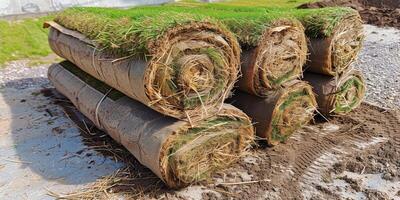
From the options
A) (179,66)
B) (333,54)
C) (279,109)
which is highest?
(179,66)

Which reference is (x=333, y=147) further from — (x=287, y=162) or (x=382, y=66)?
(x=382, y=66)

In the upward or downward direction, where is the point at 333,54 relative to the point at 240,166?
upward

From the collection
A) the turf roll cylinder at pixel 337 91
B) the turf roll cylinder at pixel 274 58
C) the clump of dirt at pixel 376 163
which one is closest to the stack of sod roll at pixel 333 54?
the turf roll cylinder at pixel 337 91

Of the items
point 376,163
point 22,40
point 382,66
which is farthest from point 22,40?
point 376,163

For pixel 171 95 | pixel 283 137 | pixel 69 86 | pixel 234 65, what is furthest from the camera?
pixel 69 86

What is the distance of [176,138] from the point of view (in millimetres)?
4094

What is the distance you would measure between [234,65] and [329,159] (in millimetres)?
1761

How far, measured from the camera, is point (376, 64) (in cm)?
869

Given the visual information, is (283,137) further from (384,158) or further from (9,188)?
(9,188)

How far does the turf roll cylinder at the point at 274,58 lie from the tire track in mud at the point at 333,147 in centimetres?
99

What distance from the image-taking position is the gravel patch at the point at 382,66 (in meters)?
6.96

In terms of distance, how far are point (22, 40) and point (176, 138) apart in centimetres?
956

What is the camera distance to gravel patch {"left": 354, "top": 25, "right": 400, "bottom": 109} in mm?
6965

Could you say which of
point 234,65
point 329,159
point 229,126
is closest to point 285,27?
point 234,65
